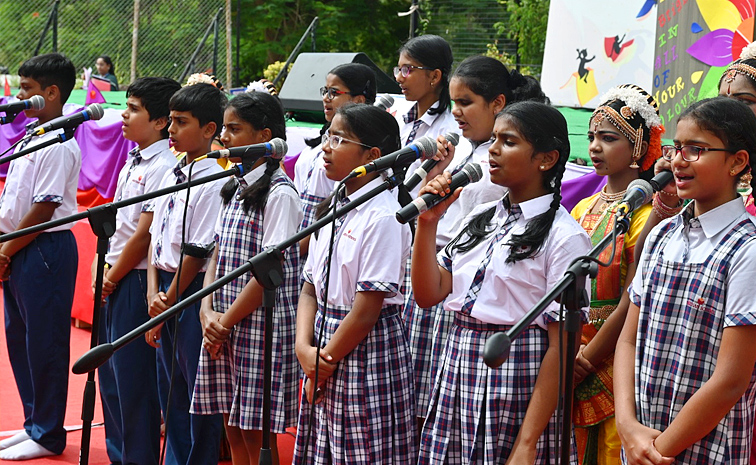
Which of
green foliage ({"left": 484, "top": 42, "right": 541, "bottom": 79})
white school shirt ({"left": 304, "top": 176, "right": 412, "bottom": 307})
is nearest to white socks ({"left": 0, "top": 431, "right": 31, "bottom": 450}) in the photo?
white school shirt ({"left": 304, "top": 176, "right": 412, "bottom": 307})

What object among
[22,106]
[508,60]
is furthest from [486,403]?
[508,60]

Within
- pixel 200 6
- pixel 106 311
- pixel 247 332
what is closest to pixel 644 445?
pixel 247 332

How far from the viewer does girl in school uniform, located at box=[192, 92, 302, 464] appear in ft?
9.63

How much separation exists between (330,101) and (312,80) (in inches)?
107

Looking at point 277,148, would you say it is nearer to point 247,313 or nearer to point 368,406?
point 247,313

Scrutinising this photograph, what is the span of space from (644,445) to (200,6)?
982 centimetres

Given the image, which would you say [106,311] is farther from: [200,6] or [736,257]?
[200,6]

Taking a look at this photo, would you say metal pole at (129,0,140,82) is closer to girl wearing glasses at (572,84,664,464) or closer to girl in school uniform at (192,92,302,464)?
girl in school uniform at (192,92,302,464)

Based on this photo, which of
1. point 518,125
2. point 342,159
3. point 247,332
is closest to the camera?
point 518,125

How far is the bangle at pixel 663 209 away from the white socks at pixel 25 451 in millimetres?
2881

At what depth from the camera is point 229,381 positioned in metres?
3.04

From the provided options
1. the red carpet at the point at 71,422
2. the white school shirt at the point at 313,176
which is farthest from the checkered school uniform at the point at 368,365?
the red carpet at the point at 71,422

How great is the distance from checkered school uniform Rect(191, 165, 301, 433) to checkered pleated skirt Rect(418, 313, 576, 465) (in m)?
0.87

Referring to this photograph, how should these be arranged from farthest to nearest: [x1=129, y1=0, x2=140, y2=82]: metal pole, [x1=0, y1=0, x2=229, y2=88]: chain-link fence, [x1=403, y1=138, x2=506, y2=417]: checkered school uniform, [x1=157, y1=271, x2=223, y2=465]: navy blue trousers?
[x1=0, y1=0, x2=229, y2=88]: chain-link fence, [x1=129, y1=0, x2=140, y2=82]: metal pole, [x1=157, y1=271, x2=223, y2=465]: navy blue trousers, [x1=403, y1=138, x2=506, y2=417]: checkered school uniform
